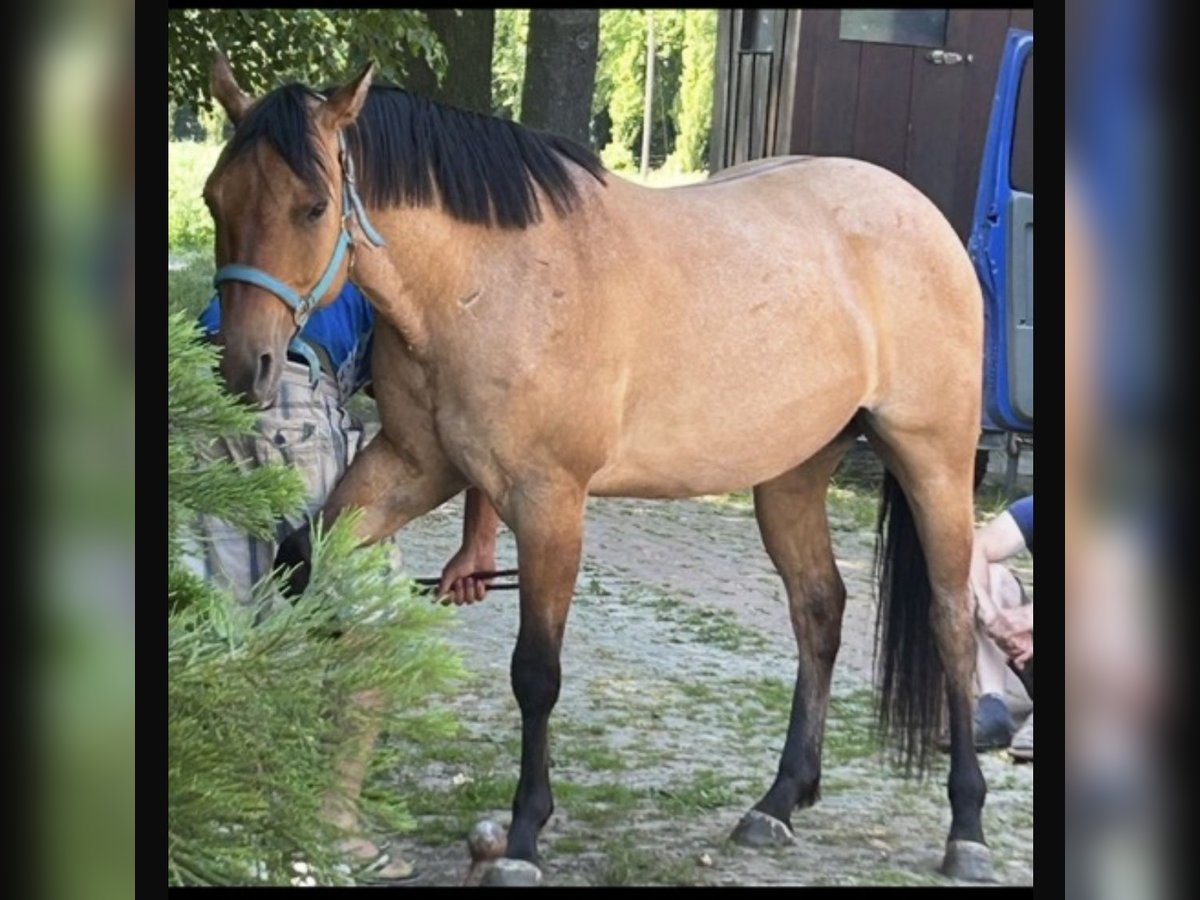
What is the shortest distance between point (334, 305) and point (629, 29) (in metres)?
5.43

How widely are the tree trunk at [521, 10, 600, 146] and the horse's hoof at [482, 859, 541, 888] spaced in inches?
118

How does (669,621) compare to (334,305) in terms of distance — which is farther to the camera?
(669,621)

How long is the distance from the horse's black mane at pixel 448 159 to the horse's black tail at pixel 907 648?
3.70 feet

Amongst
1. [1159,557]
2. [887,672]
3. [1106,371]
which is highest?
[1106,371]

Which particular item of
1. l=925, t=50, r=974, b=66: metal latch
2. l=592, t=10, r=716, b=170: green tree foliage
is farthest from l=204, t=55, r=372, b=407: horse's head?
l=592, t=10, r=716, b=170: green tree foliage

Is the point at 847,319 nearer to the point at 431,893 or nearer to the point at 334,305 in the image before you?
the point at 334,305

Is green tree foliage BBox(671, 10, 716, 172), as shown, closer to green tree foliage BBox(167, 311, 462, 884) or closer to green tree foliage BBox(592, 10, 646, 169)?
green tree foliage BBox(592, 10, 646, 169)

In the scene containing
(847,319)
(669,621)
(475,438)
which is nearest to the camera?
(475,438)

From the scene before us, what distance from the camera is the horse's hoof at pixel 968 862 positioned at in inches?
132

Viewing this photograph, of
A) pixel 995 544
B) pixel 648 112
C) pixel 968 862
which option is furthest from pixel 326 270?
pixel 648 112

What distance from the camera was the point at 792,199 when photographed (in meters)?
3.34

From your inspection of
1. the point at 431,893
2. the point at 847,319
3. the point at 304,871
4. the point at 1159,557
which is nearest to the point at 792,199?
the point at 847,319

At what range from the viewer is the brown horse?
268 centimetres

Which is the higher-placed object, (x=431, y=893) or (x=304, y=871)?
(x=304, y=871)
